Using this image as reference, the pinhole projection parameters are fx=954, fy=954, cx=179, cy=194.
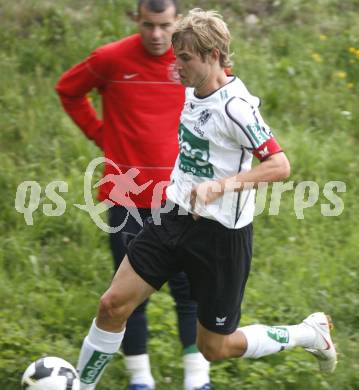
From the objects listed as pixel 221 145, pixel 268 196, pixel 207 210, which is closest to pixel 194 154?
pixel 221 145

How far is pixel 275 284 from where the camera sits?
609 cm

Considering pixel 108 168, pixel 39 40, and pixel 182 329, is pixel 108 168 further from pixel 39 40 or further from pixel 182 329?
pixel 39 40

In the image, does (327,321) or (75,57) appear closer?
(327,321)

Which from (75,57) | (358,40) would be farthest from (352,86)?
(75,57)

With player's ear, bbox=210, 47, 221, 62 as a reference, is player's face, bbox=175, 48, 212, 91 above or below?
below

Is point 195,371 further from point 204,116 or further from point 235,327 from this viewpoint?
point 204,116

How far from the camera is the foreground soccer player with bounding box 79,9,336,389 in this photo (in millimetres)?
4285

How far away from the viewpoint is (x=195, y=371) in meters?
5.11

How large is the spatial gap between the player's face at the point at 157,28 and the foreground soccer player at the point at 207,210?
1.40ft

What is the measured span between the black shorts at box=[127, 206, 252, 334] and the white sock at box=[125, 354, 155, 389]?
0.55 metres

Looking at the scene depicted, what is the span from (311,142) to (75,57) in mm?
2166

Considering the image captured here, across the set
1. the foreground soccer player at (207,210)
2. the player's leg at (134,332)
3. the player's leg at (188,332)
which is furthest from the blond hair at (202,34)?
the player's leg at (188,332)

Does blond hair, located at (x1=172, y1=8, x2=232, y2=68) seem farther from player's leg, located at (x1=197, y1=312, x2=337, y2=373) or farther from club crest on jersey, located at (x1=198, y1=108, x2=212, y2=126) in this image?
player's leg, located at (x1=197, y1=312, x2=337, y2=373)

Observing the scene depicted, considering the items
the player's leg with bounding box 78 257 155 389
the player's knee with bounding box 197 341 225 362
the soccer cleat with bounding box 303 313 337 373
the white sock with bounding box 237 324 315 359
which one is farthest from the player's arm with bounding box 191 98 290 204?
the soccer cleat with bounding box 303 313 337 373
